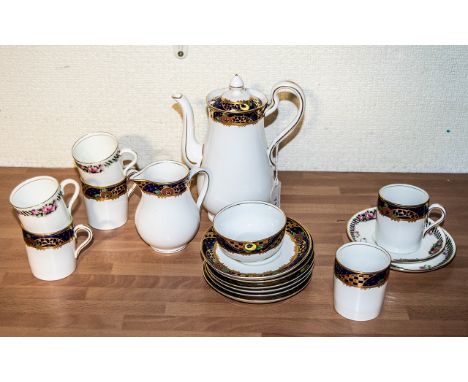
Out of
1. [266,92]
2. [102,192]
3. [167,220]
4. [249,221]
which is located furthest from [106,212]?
[266,92]

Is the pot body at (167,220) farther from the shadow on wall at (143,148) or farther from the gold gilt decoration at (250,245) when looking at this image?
the shadow on wall at (143,148)

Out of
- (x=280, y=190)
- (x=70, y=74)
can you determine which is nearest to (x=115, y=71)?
(x=70, y=74)

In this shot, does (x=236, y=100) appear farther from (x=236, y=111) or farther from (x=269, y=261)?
(x=269, y=261)

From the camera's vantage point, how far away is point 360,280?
84 cm

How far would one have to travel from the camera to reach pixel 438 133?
1224 mm

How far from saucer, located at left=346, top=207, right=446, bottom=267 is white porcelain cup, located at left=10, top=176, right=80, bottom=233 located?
479 millimetres

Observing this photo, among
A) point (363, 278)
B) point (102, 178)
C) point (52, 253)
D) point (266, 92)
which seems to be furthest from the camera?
point (266, 92)

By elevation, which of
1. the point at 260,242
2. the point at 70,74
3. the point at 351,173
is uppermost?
the point at 70,74

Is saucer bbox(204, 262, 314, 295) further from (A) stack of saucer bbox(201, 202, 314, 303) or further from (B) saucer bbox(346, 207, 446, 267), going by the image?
(B) saucer bbox(346, 207, 446, 267)

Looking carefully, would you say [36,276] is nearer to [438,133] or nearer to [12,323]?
[12,323]

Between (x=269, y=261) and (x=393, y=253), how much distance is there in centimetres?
22

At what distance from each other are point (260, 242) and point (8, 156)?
26.3 inches

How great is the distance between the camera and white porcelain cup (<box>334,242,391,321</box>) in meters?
0.84

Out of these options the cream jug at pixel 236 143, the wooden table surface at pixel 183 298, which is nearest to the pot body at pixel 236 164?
the cream jug at pixel 236 143
